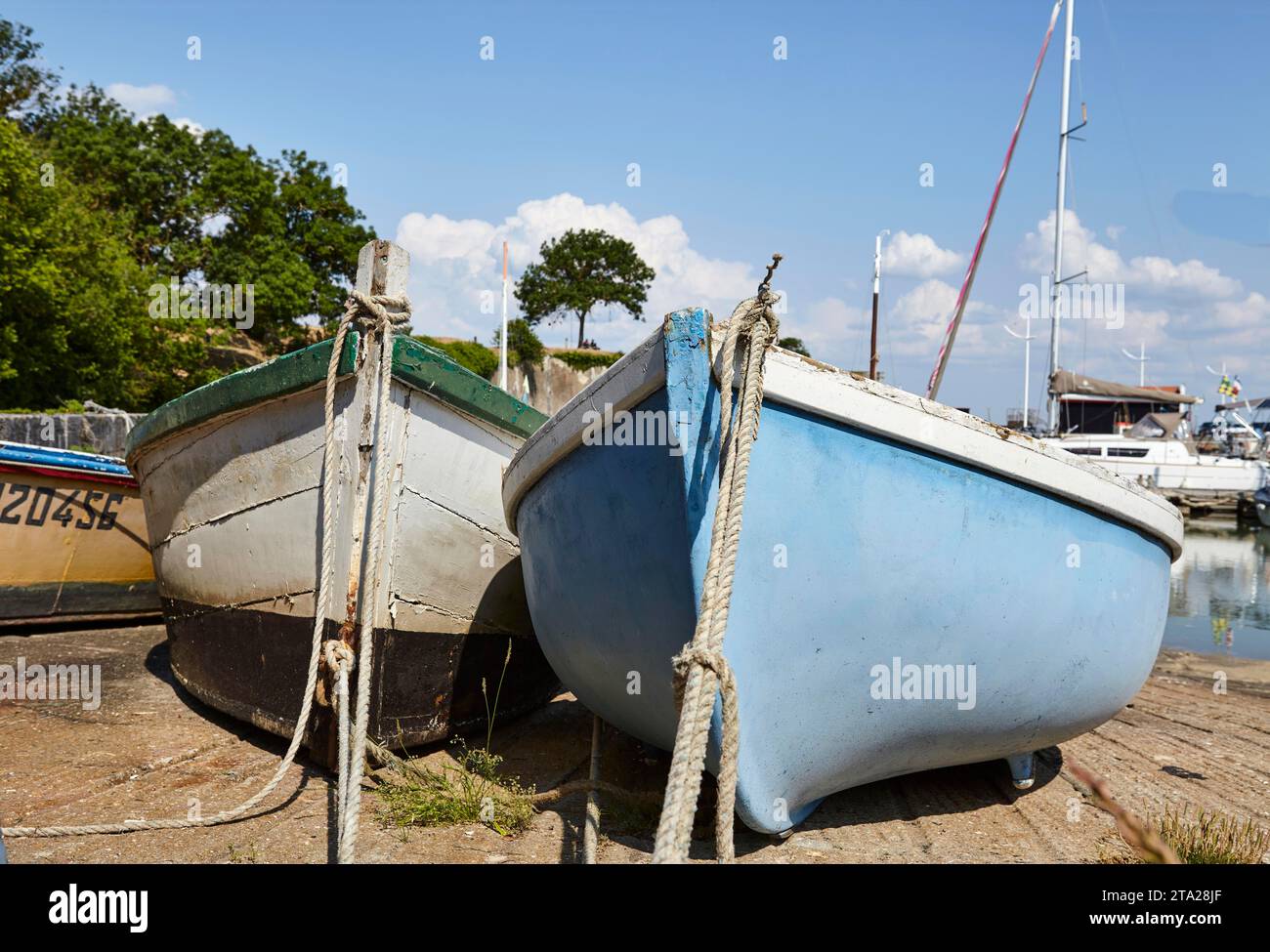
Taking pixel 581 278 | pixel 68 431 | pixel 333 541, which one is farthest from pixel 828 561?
pixel 581 278

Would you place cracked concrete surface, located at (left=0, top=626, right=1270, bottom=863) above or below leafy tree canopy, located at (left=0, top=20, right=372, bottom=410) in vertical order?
below

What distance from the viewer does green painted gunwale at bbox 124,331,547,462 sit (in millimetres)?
4109

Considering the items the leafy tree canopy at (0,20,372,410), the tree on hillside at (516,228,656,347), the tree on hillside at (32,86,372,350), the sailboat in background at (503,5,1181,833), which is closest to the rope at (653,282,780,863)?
the sailboat in background at (503,5,1181,833)

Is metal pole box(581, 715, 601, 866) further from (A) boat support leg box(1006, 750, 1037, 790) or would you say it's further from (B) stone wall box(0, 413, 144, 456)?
(B) stone wall box(0, 413, 144, 456)

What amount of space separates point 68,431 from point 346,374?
11891mm

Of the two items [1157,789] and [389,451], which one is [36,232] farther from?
[1157,789]

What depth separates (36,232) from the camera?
47.8ft

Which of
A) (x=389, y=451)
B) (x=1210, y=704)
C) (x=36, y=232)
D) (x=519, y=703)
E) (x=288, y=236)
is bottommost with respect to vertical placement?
(x=1210, y=704)

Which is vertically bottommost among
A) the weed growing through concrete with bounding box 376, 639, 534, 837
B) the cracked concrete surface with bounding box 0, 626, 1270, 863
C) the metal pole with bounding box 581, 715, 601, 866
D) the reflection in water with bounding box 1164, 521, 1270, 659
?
the reflection in water with bounding box 1164, 521, 1270, 659

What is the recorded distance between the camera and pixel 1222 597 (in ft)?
50.8

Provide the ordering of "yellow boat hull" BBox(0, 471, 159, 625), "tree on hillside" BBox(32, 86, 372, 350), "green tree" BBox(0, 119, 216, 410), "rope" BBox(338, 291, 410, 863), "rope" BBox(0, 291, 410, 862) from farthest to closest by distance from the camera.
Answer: "tree on hillside" BBox(32, 86, 372, 350) < "green tree" BBox(0, 119, 216, 410) < "yellow boat hull" BBox(0, 471, 159, 625) < "rope" BBox(338, 291, 410, 863) < "rope" BBox(0, 291, 410, 862)

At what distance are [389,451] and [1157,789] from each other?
13.5 feet

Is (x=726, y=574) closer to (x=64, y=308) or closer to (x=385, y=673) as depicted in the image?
(x=385, y=673)
